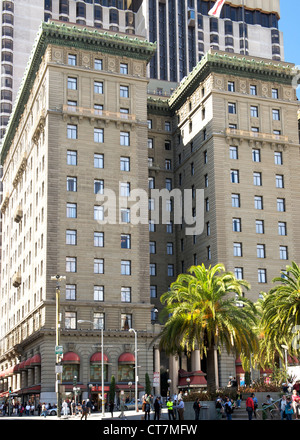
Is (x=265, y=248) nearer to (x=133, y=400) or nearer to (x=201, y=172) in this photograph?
(x=201, y=172)

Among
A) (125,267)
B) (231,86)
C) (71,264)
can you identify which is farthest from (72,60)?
(125,267)

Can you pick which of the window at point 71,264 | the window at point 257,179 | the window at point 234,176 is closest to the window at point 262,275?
the window at point 257,179

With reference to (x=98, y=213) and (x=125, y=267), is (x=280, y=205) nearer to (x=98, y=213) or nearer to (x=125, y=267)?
(x=125, y=267)

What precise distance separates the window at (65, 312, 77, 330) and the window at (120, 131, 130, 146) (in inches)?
899

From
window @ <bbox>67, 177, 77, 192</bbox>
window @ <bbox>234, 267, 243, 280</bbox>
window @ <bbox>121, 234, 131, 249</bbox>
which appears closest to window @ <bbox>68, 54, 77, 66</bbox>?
window @ <bbox>67, 177, 77, 192</bbox>

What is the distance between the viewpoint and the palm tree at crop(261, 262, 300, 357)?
50.8 metres

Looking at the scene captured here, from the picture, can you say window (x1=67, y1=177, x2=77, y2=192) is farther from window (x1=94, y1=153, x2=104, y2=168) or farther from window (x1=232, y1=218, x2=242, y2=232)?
window (x1=232, y1=218, x2=242, y2=232)

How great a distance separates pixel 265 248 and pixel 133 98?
84.8 ft

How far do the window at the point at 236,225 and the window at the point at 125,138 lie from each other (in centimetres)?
1688

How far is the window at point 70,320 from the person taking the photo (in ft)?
255

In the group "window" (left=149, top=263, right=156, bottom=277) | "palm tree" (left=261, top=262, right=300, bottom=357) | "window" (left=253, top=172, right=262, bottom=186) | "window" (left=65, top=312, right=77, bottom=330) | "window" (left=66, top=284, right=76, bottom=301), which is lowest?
"palm tree" (left=261, top=262, right=300, bottom=357)

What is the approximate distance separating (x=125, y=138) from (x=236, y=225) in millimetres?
18094

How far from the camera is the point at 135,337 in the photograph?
74.5 meters
